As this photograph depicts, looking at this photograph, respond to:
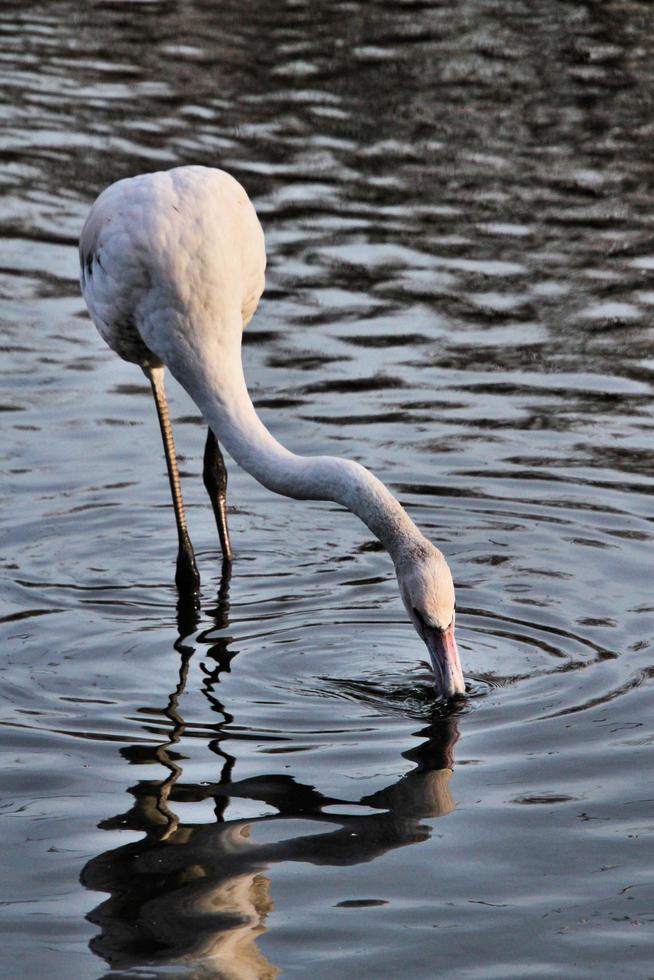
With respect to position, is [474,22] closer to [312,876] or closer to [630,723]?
[630,723]

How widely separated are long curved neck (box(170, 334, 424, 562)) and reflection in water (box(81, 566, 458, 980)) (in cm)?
84

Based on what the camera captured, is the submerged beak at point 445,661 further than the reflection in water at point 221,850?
Yes

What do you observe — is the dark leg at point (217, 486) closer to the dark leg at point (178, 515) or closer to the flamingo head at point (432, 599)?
the dark leg at point (178, 515)

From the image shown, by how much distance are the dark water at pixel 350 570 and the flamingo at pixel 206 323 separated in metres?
0.56

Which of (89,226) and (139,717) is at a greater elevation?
(89,226)

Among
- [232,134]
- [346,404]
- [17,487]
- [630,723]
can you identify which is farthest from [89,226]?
[232,134]

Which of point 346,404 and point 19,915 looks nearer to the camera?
point 19,915

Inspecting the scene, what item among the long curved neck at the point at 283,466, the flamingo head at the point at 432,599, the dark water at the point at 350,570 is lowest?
the dark water at the point at 350,570

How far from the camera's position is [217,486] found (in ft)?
30.4

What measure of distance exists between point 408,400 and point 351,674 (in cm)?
399

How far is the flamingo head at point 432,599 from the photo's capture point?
6.81 metres

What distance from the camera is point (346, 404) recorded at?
1112 centimetres

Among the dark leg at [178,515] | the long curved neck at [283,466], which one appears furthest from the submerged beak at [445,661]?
the dark leg at [178,515]

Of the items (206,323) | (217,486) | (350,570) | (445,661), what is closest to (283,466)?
(206,323)
